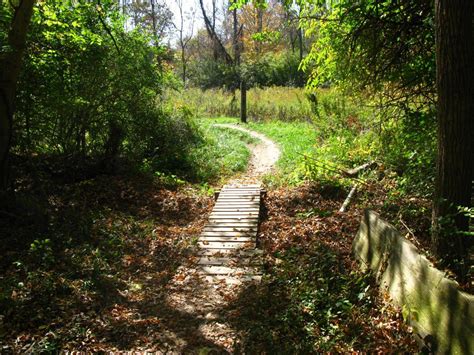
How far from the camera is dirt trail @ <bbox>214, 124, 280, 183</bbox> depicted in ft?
37.5

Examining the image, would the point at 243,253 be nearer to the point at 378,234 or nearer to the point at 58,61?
the point at 378,234

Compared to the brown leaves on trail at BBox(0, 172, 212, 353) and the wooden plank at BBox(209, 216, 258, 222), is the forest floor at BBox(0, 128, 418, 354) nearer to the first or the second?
the brown leaves on trail at BBox(0, 172, 212, 353)

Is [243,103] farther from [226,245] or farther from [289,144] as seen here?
[226,245]

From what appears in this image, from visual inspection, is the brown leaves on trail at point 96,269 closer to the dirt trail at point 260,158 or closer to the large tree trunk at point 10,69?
the large tree trunk at point 10,69

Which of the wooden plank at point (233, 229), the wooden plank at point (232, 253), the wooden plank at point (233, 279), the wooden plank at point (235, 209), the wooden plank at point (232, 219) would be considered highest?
the wooden plank at point (235, 209)

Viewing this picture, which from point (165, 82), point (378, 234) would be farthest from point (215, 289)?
point (165, 82)

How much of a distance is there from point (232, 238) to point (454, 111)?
159 inches

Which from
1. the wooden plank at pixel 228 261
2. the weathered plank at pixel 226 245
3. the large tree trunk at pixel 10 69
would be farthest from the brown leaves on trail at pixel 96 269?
the large tree trunk at pixel 10 69

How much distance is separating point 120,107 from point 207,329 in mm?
6861

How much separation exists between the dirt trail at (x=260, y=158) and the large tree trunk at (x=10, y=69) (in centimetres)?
596

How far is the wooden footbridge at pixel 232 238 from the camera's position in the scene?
5.63m

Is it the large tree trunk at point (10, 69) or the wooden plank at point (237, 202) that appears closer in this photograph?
the large tree trunk at point (10, 69)

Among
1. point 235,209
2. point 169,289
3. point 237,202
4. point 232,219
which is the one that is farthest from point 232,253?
point 237,202

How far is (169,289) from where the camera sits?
534 cm
